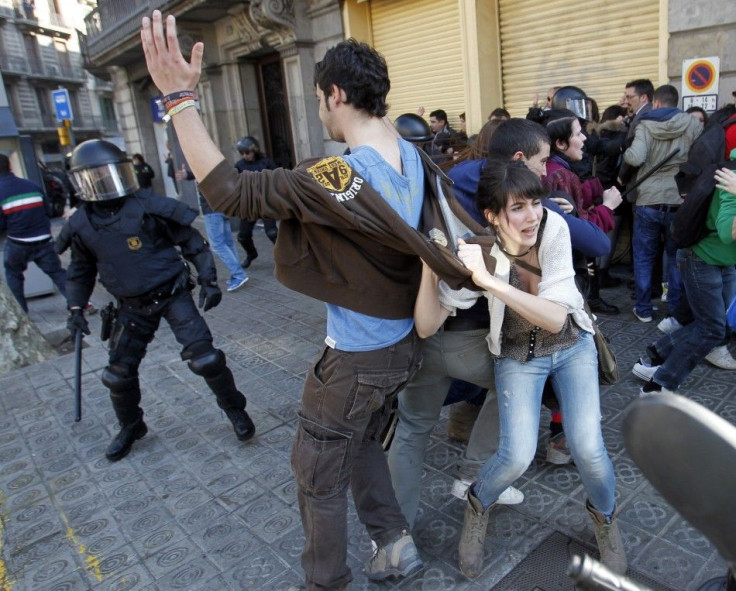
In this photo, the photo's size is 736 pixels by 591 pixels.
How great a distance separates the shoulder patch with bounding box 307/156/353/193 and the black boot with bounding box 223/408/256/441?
2434 millimetres

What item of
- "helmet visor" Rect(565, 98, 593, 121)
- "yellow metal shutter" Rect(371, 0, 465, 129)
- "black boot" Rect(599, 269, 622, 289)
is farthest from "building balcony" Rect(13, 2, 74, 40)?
"black boot" Rect(599, 269, 622, 289)

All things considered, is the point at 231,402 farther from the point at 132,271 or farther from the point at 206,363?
the point at 132,271

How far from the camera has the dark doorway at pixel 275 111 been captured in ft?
38.5

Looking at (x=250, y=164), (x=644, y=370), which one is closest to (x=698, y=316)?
(x=644, y=370)

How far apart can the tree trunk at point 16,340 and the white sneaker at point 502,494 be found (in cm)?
464

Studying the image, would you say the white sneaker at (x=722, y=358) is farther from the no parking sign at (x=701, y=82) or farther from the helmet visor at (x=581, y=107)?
the no parking sign at (x=701, y=82)

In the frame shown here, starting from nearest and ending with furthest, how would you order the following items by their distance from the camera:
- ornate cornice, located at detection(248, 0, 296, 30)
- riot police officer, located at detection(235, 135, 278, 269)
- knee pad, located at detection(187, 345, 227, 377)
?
knee pad, located at detection(187, 345, 227, 377) → riot police officer, located at detection(235, 135, 278, 269) → ornate cornice, located at detection(248, 0, 296, 30)

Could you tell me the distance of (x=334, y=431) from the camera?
2070mm

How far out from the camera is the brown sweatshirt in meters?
1.72

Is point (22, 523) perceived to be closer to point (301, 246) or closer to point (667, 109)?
point (301, 246)

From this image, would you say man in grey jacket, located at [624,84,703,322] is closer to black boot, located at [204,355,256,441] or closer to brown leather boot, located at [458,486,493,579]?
brown leather boot, located at [458,486,493,579]

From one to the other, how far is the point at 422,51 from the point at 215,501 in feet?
24.2

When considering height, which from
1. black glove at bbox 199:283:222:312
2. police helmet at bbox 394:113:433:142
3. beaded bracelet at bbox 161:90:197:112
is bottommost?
black glove at bbox 199:283:222:312

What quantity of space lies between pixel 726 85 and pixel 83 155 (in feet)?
17.3
